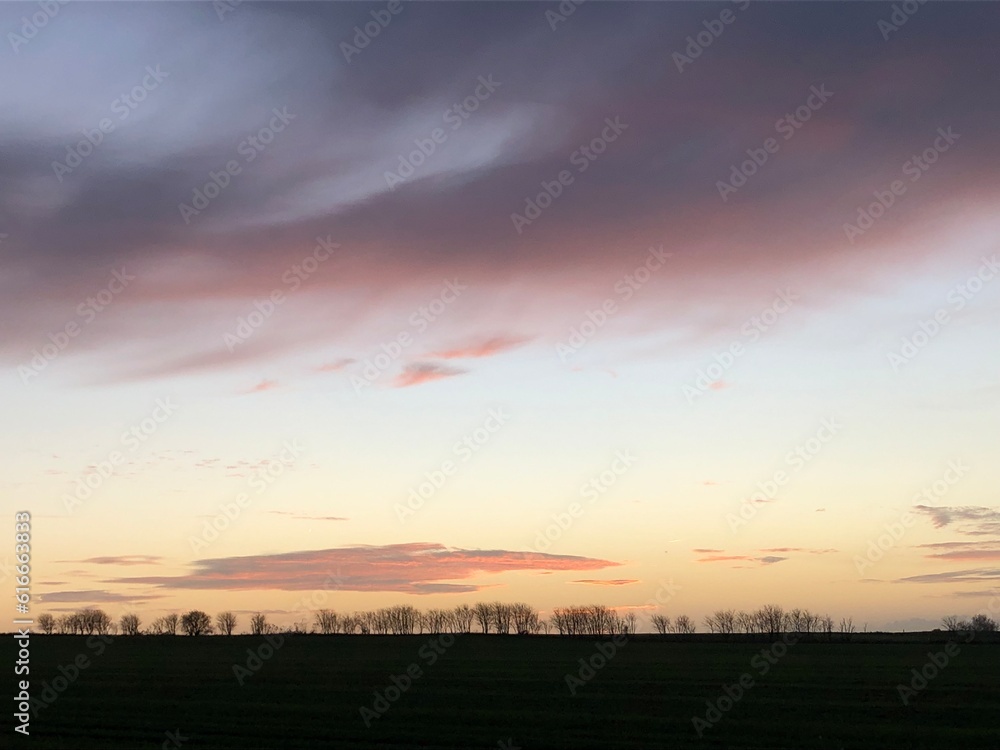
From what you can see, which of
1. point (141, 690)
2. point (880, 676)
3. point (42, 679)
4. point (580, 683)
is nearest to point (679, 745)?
point (580, 683)

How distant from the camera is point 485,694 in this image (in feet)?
182

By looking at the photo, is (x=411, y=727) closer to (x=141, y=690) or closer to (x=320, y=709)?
(x=320, y=709)

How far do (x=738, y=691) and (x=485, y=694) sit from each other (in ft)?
52.3

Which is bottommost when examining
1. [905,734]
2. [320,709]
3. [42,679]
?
[905,734]

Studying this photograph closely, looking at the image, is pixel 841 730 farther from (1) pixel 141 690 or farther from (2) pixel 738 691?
(1) pixel 141 690

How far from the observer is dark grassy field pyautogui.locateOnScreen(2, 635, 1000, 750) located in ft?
120

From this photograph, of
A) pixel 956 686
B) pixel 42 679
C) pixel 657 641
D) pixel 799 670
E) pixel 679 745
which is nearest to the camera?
pixel 679 745

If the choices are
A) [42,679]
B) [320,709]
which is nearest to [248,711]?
[320,709]

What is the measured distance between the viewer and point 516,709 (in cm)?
4709

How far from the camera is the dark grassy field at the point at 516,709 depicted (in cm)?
3662

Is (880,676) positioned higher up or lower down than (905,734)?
higher up

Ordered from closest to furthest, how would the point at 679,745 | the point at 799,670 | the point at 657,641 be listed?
1. the point at 679,745
2. the point at 799,670
3. the point at 657,641

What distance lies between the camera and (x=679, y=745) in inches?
1385

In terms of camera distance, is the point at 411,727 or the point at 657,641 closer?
the point at 411,727
